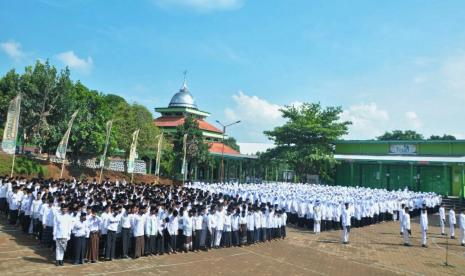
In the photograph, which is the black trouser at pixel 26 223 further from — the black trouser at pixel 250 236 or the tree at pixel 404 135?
the tree at pixel 404 135

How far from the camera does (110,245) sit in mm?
10211

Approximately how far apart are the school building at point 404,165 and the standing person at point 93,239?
2764 centimetres

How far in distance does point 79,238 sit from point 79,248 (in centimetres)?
26

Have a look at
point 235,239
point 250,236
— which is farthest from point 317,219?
point 235,239

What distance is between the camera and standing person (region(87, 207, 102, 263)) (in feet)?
32.3

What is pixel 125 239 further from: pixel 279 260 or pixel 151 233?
pixel 279 260

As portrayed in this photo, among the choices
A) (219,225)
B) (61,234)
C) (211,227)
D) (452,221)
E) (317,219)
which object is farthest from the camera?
(317,219)

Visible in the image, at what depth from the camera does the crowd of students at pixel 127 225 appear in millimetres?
9695

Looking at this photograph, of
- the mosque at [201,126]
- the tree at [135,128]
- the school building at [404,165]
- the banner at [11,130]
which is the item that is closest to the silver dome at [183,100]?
the mosque at [201,126]

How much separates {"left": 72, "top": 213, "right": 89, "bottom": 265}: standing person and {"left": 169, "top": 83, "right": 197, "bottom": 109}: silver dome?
1459 inches

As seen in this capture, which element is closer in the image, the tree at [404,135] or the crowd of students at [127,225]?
the crowd of students at [127,225]

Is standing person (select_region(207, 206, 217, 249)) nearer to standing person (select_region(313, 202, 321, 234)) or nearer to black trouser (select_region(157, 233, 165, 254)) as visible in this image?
black trouser (select_region(157, 233, 165, 254))

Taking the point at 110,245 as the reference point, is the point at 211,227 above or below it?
above

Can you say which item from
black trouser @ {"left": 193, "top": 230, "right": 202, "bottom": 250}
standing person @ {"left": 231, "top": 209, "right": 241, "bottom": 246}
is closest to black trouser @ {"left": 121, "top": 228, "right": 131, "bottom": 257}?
black trouser @ {"left": 193, "top": 230, "right": 202, "bottom": 250}
